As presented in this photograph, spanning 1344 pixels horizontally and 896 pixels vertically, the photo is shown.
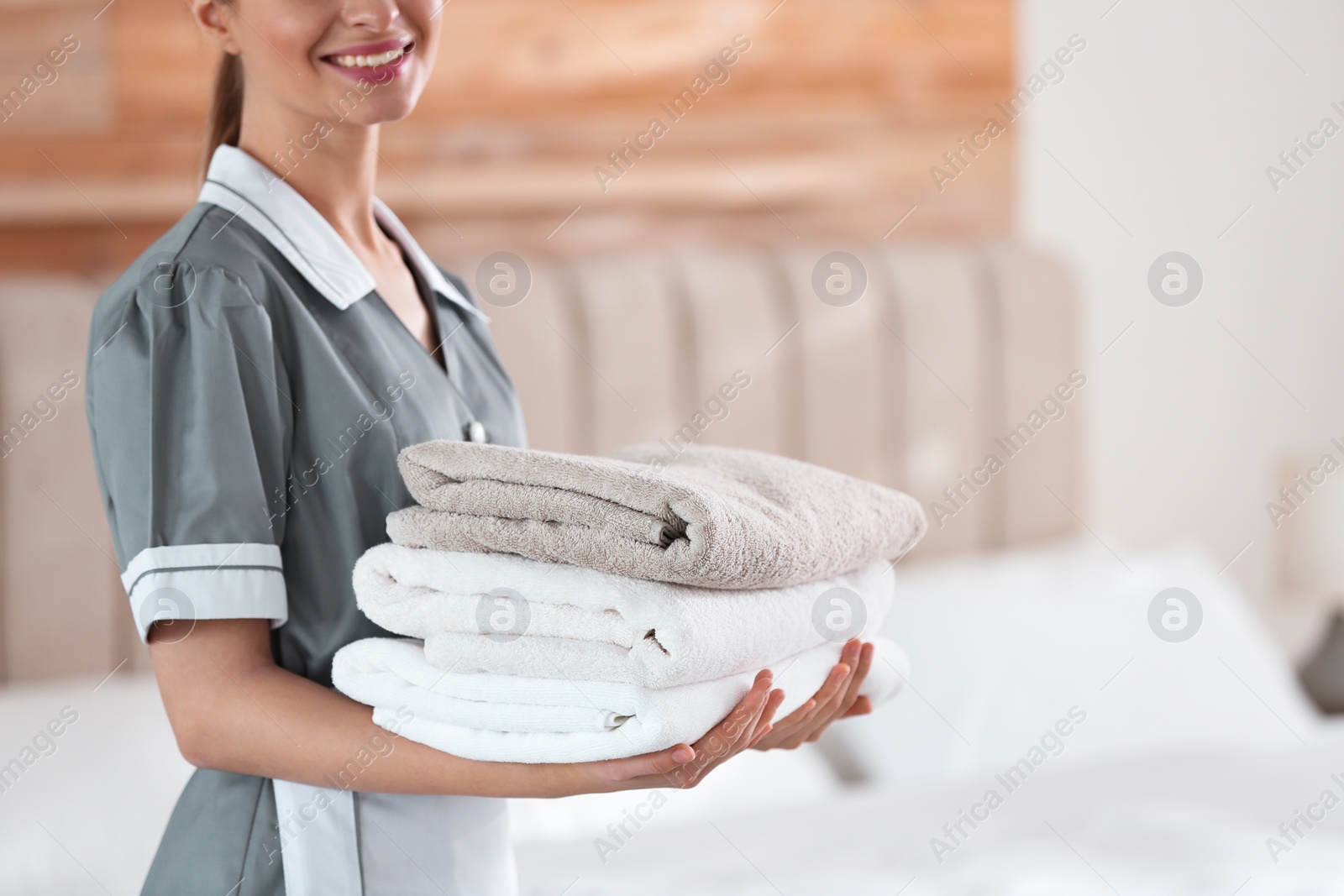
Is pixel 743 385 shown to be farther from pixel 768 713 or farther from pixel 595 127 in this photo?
pixel 768 713

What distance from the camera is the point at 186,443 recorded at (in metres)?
0.68

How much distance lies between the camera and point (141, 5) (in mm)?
1762

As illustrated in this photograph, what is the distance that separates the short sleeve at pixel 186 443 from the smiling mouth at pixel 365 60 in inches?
6.2

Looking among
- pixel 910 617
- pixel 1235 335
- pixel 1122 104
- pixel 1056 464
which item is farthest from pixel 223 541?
pixel 1235 335

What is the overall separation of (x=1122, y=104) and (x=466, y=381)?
179cm

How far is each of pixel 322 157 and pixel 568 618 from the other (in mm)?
378

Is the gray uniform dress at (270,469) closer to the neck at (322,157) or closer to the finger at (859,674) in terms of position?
the neck at (322,157)

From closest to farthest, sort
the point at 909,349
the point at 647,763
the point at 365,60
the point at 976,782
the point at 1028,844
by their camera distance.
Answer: the point at 647,763 < the point at 365,60 < the point at 1028,844 < the point at 976,782 < the point at 909,349

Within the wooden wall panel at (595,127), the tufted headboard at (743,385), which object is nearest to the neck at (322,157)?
the tufted headboard at (743,385)

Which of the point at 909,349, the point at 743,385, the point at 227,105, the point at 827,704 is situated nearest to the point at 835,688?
A: the point at 827,704

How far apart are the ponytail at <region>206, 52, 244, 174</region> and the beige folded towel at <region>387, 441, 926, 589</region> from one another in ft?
1.01

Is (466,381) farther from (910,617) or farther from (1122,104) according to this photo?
(1122,104)

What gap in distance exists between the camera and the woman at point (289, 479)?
68 centimetres

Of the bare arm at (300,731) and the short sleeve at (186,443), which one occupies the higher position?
the short sleeve at (186,443)
